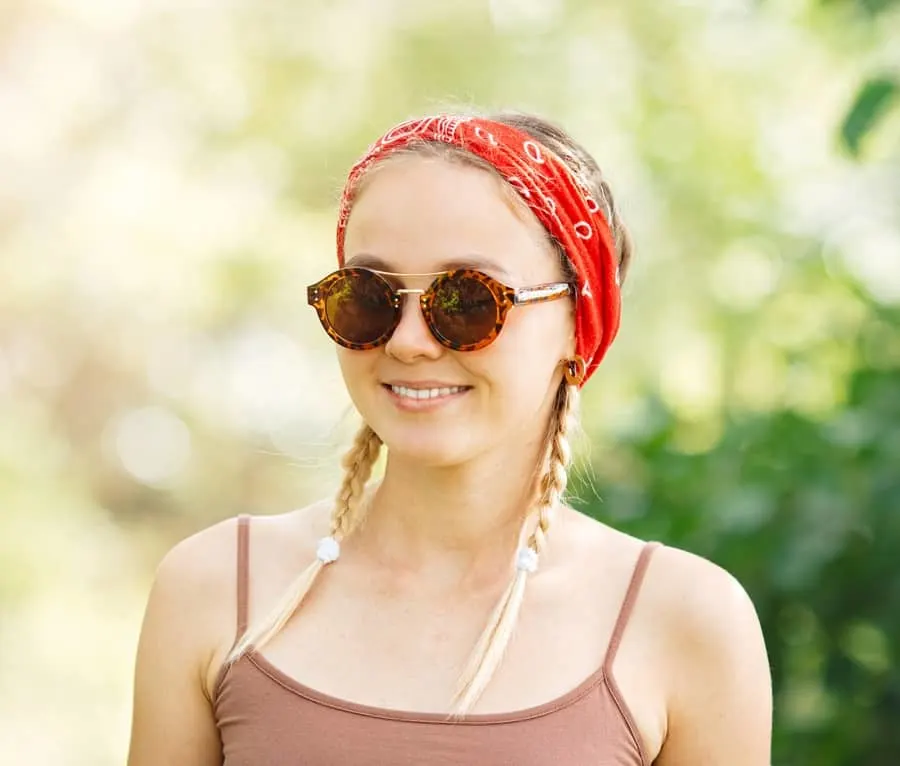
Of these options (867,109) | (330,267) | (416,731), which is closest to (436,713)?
(416,731)

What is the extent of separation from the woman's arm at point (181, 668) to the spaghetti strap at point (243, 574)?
2cm

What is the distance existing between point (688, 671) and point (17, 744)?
5.68 meters

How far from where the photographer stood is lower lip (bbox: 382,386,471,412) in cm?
231

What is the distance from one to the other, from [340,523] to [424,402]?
401 millimetres

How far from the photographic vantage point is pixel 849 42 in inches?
249

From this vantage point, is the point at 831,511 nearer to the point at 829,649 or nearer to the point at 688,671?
the point at 829,649

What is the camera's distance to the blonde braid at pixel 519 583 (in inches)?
91.0

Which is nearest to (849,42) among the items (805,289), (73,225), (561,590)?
(805,289)

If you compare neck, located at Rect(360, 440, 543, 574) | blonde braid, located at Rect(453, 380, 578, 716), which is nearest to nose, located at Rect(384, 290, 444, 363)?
neck, located at Rect(360, 440, 543, 574)

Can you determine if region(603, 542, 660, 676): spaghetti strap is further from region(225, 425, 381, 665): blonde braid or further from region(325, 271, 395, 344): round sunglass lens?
region(325, 271, 395, 344): round sunglass lens

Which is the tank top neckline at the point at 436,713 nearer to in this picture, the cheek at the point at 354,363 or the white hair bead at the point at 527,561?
the white hair bead at the point at 527,561

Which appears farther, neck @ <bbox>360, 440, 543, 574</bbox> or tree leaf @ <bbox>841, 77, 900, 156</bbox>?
tree leaf @ <bbox>841, 77, 900, 156</bbox>

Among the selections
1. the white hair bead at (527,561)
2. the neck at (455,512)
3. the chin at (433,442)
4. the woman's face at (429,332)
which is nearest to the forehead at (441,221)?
the woman's face at (429,332)

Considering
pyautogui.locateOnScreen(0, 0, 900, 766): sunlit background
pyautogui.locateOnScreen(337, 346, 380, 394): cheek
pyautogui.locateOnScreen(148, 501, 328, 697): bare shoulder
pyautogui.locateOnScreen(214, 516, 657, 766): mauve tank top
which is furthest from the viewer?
pyautogui.locateOnScreen(0, 0, 900, 766): sunlit background
